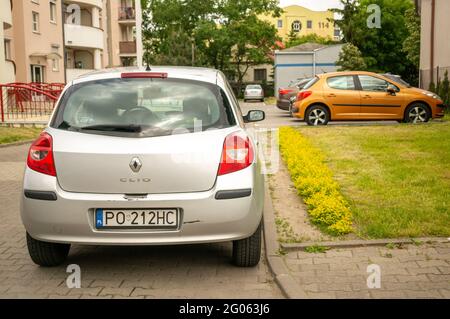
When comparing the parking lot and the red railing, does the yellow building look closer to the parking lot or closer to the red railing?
the red railing

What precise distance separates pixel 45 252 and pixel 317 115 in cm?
1363

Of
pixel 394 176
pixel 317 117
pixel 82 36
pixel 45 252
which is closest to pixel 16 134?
pixel 317 117

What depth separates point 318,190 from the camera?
726cm

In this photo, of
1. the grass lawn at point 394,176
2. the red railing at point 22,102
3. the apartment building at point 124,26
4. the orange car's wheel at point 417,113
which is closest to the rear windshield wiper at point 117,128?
the grass lawn at point 394,176

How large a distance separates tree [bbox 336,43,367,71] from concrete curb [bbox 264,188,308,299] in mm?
42800

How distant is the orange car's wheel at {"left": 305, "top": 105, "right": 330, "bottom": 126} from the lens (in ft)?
58.0

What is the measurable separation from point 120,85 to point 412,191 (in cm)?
398

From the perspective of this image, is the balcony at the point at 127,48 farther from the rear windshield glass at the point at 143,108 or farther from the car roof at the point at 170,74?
the rear windshield glass at the point at 143,108

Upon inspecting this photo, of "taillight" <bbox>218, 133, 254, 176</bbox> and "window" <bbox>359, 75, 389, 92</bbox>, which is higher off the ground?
"window" <bbox>359, 75, 389, 92</bbox>

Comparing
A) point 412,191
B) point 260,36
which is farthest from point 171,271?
point 260,36

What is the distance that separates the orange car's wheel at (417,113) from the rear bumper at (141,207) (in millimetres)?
13751

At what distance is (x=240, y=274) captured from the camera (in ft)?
15.8

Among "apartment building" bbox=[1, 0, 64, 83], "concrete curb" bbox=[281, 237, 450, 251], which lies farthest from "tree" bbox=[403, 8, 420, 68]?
"concrete curb" bbox=[281, 237, 450, 251]
